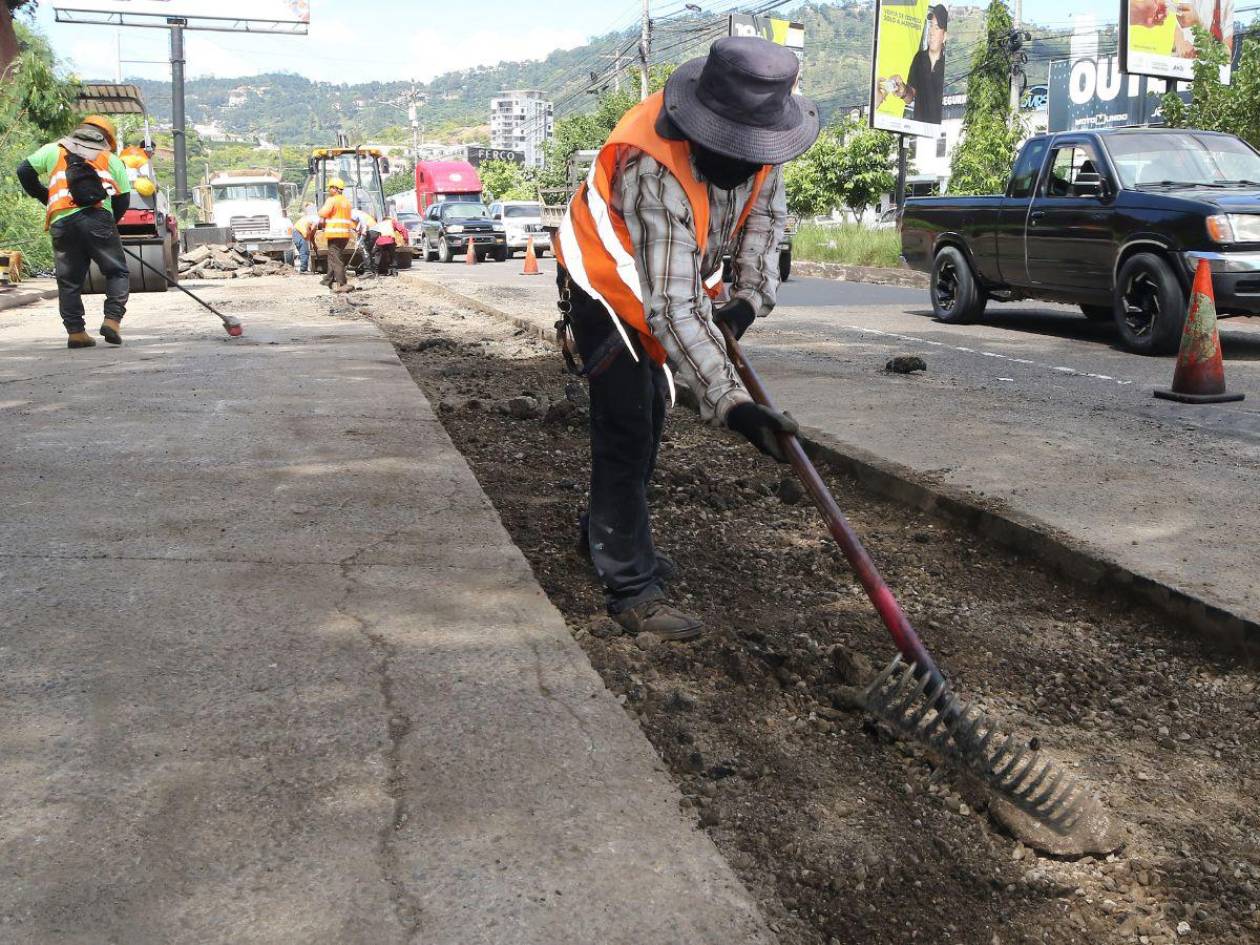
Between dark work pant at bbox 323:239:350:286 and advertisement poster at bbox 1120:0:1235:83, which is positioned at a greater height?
advertisement poster at bbox 1120:0:1235:83

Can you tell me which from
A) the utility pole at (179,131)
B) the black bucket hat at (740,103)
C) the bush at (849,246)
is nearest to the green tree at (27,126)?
the utility pole at (179,131)

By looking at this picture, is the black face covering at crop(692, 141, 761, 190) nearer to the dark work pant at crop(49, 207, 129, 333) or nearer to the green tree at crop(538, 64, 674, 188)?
the dark work pant at crop(49, 207, 129, 333)

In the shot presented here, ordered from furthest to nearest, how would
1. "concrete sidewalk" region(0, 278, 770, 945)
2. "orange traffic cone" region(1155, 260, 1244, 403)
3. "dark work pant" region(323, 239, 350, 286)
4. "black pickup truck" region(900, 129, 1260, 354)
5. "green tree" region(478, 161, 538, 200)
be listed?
"green tree" region(478, 161, 538, 200) < "dark work pant" region(323, 239, 350, 286) < "black pickup truck" region(900, 129, 1260, 354) < "orange traffic cone" region(1155, 260, 1244, 403) < "concrete sidewalk" region(0, 278, 770, 945)

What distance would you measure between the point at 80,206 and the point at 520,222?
1020 inches

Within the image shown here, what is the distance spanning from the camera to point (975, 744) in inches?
106

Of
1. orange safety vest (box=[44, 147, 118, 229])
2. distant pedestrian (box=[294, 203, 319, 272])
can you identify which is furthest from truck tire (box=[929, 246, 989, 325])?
distant pedestrian (box=[294, 203, 319, 272])

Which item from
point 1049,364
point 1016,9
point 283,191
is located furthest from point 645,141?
point 1016,9

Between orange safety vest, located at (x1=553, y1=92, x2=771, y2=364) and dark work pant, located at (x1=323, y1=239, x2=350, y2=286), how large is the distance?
15316 mm

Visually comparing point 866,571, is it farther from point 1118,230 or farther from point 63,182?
point 63,182

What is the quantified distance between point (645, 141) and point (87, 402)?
479 centimetres

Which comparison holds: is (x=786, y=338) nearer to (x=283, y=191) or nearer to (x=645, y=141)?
(x=645, y=141)

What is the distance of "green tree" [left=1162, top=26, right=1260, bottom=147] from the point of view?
52.8ft

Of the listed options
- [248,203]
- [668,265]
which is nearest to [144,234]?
[668,265]

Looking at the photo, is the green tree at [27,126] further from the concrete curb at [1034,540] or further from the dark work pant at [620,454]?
the dark work pant at [620,454]
